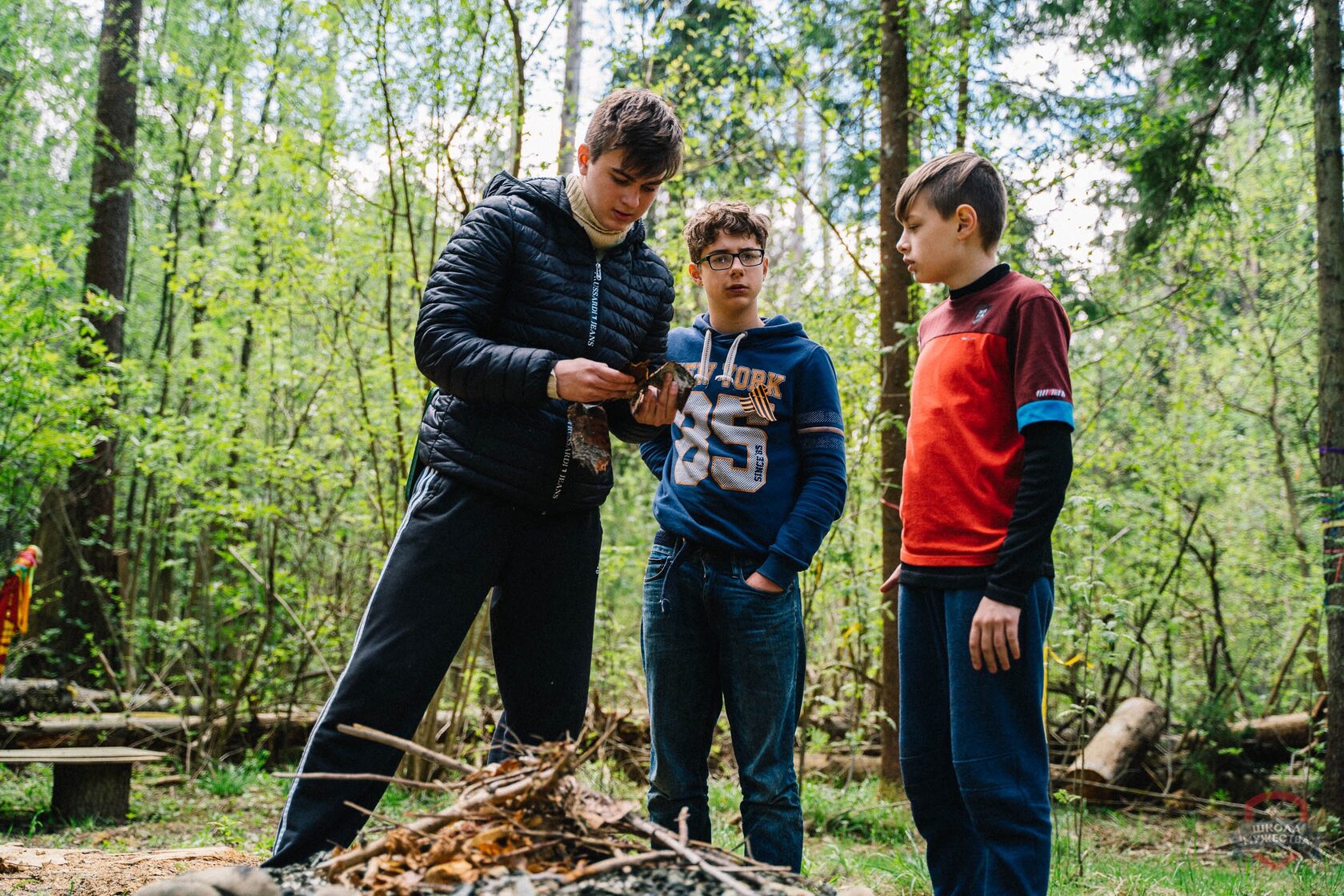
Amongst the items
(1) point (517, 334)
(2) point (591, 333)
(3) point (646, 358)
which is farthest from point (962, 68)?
(1) point (517, 334)

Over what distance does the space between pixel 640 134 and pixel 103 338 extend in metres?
9.03

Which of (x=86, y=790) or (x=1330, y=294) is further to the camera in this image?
(x=1330, y=294)

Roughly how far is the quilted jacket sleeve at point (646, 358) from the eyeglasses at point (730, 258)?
0.44 feet

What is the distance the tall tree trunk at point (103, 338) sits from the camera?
913 cm

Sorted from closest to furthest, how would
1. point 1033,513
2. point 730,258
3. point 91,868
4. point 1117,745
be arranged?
point 1033,513
point 730,258
point 91,868
point 1117,745

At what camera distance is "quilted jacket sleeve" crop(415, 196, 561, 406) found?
2.15m

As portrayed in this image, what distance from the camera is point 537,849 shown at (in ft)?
5.21

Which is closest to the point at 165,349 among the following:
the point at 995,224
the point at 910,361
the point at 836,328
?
the point at 836,328

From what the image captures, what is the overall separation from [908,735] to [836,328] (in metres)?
4.09

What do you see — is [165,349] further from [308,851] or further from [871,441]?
[308,851]

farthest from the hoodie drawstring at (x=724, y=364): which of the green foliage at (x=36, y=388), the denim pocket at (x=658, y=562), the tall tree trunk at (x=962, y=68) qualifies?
the green foliage at (x=36, y=388)

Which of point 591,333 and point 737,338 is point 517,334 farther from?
point 737,338

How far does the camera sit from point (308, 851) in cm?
200

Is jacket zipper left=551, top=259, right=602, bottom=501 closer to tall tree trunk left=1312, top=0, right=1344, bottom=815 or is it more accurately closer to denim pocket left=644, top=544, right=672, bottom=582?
denim pocket left=644, top=544, right=672, bottom=582
